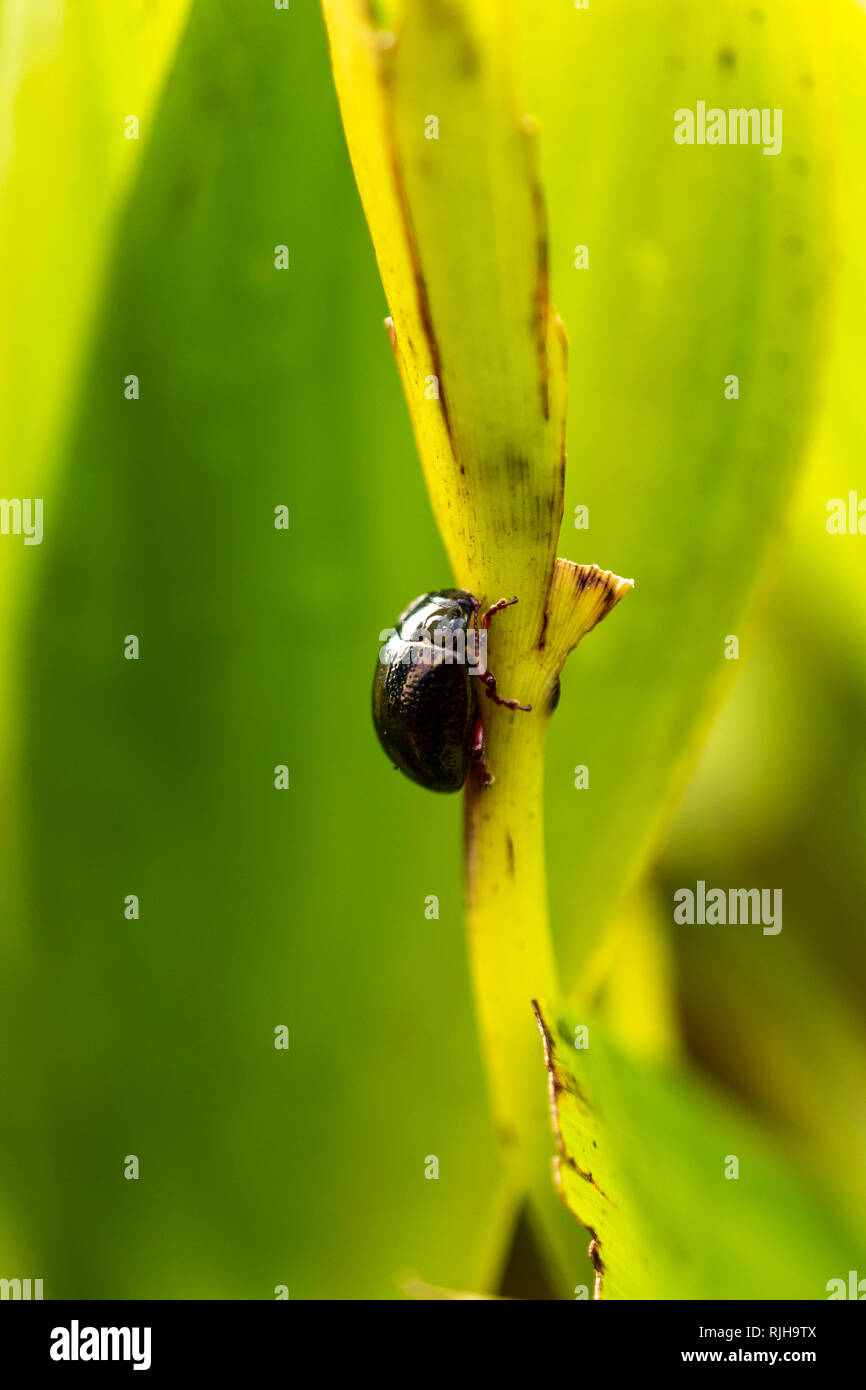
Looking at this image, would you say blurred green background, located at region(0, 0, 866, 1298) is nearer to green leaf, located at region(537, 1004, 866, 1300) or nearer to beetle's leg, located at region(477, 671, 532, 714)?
green leaf, located at region(537, 1004, 866, 1300)

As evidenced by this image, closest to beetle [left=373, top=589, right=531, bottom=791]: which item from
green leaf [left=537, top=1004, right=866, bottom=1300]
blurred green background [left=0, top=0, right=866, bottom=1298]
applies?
blurred green background [left=0, top=0, right=866, bottom=1298]

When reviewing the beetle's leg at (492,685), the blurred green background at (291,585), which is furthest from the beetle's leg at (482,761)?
the blurred green background at (291,585)

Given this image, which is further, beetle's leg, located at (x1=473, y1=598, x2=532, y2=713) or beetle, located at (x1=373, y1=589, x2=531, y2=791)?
beetle, located at (x1=373, y1=589, x2=531, y2=791)

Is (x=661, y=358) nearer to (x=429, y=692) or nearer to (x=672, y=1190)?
(x=429, y=692)

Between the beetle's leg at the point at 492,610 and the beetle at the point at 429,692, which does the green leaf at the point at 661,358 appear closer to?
the beetle at the point at 429,692

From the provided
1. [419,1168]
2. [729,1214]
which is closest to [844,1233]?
[729,1214]
